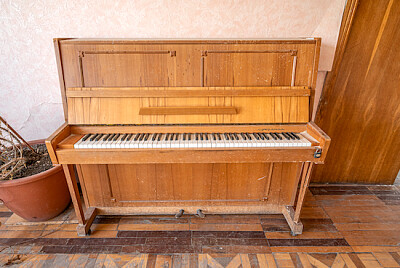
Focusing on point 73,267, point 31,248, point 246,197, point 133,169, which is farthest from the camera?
point 246,197

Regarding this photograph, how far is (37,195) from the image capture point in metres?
Answer: 1.95

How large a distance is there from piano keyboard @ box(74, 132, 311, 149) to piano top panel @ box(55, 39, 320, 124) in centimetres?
11

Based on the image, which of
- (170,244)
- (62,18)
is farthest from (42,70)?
(170,244)

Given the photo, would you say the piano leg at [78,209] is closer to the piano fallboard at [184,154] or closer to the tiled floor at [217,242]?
the tiled floor at [217,242]

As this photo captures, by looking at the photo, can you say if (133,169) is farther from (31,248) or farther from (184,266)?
(31,248)

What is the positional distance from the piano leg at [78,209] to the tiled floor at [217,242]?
81 mm

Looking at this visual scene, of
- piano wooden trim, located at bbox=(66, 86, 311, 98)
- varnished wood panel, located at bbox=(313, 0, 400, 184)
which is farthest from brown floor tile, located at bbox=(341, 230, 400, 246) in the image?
piano wooden trim, located at bbox=(66, 86, 311, 98)

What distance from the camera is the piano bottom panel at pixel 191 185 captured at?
1.97 m

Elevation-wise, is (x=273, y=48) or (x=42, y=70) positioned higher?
(x=273, y=48)

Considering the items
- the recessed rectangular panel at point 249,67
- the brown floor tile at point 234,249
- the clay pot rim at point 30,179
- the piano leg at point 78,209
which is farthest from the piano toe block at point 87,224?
the recessed rectangular panel at point 249,67

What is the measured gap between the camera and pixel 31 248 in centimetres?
184

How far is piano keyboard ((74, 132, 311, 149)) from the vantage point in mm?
1569

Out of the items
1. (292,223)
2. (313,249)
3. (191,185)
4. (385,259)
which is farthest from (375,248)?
(191,185)

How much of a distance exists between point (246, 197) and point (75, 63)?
1.72 meters
